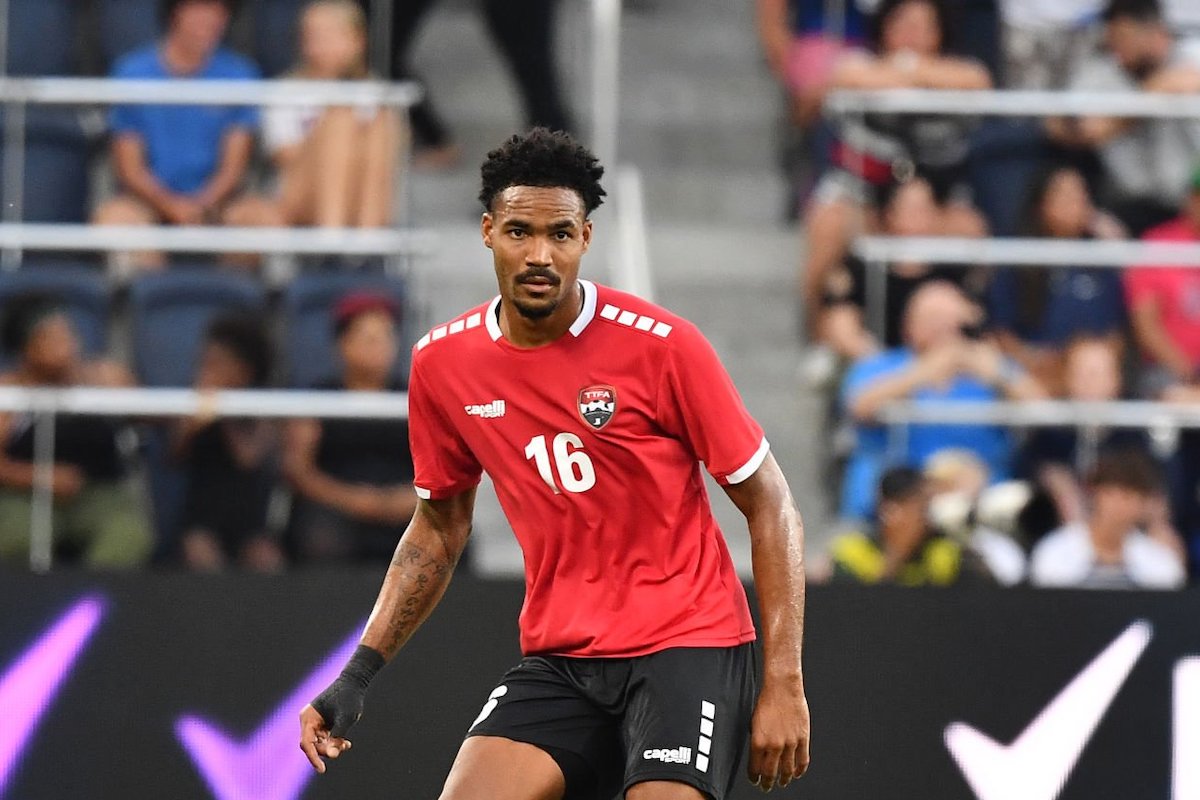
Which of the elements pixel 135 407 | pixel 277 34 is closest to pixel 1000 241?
pixel 277 34

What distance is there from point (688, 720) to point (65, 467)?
174 inches

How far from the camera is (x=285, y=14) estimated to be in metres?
9.91

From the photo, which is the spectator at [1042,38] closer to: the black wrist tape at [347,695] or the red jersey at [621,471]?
the red jersey at [621,471]

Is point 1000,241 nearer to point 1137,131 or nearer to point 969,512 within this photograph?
point 1137,131

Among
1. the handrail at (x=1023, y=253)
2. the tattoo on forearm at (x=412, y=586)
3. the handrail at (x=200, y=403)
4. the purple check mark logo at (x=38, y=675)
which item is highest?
the handrail at (x=1023, y=253)

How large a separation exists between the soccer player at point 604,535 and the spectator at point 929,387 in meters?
3.91

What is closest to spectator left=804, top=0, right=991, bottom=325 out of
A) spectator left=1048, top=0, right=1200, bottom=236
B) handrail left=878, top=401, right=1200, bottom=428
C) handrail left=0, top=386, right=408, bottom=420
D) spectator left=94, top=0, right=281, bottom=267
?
spectator left=1048, top=0, right=1200, bottom=236

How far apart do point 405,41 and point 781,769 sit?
6.48 metres

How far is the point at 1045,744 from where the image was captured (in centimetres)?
620

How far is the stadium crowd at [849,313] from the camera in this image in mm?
8047

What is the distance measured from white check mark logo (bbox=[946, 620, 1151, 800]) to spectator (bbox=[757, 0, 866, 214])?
4.15 meters

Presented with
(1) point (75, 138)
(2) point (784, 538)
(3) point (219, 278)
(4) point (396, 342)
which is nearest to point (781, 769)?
(2) point (784, 538)

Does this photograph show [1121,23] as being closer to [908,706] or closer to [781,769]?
[908,706]

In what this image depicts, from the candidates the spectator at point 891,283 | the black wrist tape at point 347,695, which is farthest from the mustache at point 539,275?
the spectator at point 891,283
